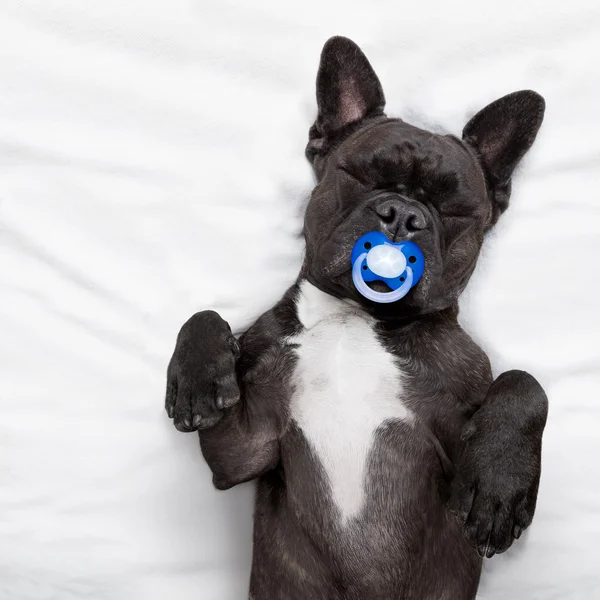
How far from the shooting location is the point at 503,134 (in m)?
3.05

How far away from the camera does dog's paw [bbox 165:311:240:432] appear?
2590 millimetres

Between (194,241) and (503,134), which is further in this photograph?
(194,241)

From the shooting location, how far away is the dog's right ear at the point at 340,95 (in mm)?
3012

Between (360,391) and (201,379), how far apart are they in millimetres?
511

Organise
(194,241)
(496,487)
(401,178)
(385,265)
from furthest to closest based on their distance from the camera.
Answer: (194,241) < (401,178) < (385,265) < (496,487)

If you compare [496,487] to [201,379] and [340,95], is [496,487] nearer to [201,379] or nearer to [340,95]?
[201,379]

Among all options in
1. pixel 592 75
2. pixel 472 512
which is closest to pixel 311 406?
pixel 472 512

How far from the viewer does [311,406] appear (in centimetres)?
284

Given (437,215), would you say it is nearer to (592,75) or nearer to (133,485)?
Result: (592,75)

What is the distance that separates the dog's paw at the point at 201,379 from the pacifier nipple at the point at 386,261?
49 cm

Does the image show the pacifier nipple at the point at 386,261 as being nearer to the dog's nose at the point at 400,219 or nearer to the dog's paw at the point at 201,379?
the dog's nose at the point at 400,219

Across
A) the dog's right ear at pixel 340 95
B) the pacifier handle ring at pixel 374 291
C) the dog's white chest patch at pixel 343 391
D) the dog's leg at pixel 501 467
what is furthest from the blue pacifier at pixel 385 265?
the dog's right ear at pixel 340 95

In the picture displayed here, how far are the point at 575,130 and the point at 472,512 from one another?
Answer: 145 centimetres

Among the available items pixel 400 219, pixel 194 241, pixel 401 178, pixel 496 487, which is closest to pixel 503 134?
pixel 401 178
